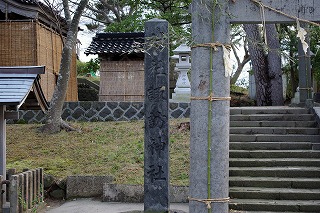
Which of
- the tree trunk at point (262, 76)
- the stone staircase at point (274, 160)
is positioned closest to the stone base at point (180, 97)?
the tree trunk at point (262, 76)

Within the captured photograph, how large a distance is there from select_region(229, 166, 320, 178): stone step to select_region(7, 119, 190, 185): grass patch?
118 centimetres

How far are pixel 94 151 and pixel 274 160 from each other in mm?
4738

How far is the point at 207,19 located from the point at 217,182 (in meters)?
1.20

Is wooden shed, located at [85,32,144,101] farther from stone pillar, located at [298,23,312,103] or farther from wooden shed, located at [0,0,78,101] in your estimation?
stone pillar, located at [298,23,312,103]

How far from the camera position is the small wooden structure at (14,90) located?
755cm

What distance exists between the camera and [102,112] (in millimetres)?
16516

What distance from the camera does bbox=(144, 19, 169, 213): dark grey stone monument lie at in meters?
9.02

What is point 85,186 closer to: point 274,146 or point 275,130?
point 274,146

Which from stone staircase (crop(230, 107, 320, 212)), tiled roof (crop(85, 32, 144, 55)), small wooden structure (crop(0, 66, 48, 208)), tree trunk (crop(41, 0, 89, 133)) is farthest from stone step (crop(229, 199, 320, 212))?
tiled roof (crop(85, 32, 144, 55))

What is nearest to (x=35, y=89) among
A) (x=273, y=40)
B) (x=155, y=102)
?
(x=155, y=102)

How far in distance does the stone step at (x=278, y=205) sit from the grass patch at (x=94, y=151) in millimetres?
1765

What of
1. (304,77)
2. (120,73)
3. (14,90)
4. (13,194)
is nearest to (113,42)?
(120,73)

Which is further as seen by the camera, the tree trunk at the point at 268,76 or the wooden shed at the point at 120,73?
the wooden shed at the point at 120,73

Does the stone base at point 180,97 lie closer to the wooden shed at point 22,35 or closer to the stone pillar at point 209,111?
the wooden shed at point 22,35
